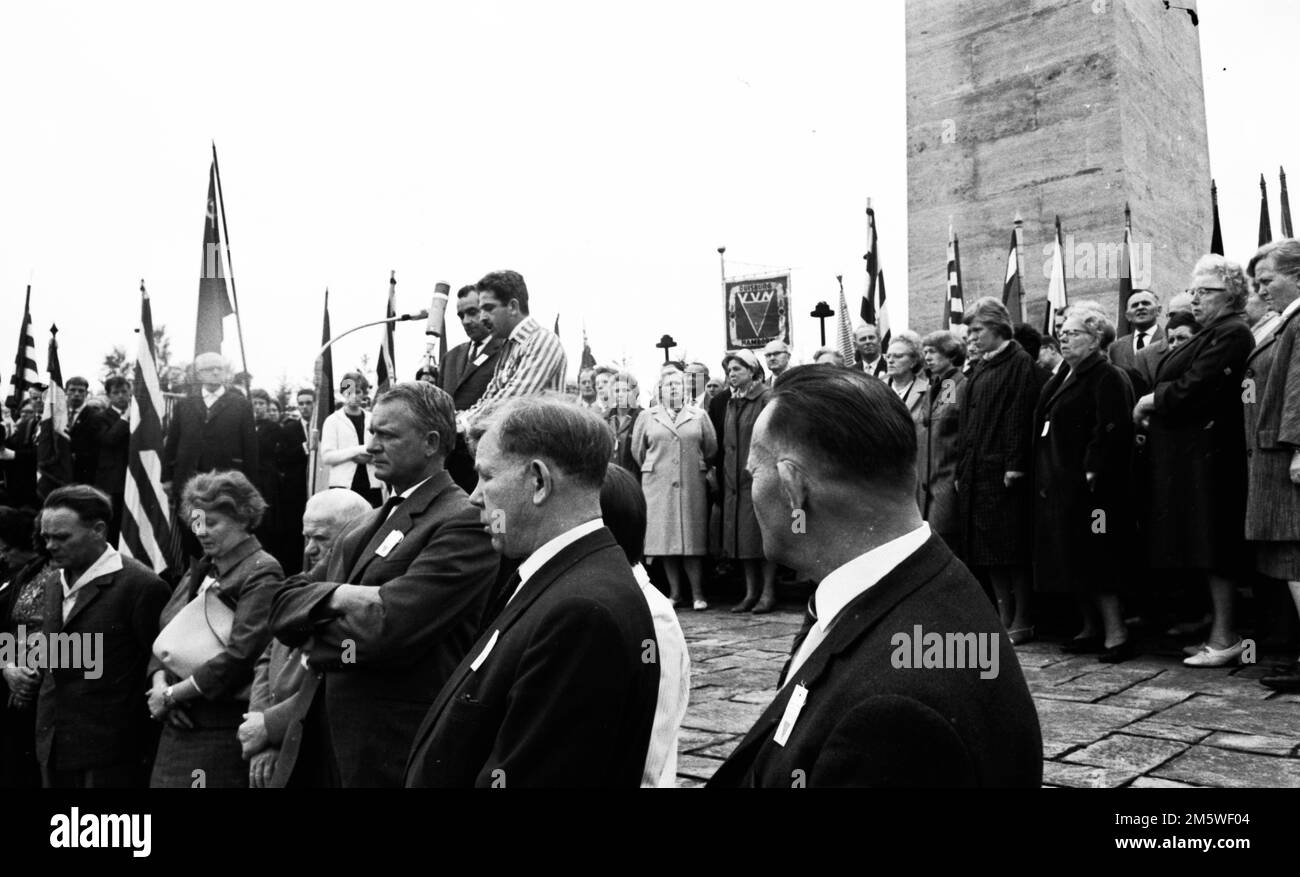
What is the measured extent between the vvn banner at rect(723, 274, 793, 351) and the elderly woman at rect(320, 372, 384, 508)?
5504 millimetres

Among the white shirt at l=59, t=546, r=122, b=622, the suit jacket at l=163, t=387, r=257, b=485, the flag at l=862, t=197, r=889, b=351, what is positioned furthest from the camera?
the flag at l=862, t=197, r=889, b=351

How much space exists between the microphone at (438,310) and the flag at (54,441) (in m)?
5.69

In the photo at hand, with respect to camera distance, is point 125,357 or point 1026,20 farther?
point 125,357

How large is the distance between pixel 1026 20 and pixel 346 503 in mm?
9771

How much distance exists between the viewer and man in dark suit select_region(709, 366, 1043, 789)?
1395 millimetres

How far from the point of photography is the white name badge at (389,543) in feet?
10.8

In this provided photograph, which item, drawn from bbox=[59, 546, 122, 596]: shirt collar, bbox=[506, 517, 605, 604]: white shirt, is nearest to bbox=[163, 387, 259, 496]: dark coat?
bbox=[59, 546, 122, 596]: shirt collar

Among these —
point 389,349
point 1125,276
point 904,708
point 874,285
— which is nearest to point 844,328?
point 874,285

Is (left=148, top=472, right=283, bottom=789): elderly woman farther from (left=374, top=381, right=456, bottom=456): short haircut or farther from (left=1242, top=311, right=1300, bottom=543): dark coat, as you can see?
(left=1242, top=311, right=1300, bottom=543): dark coat
